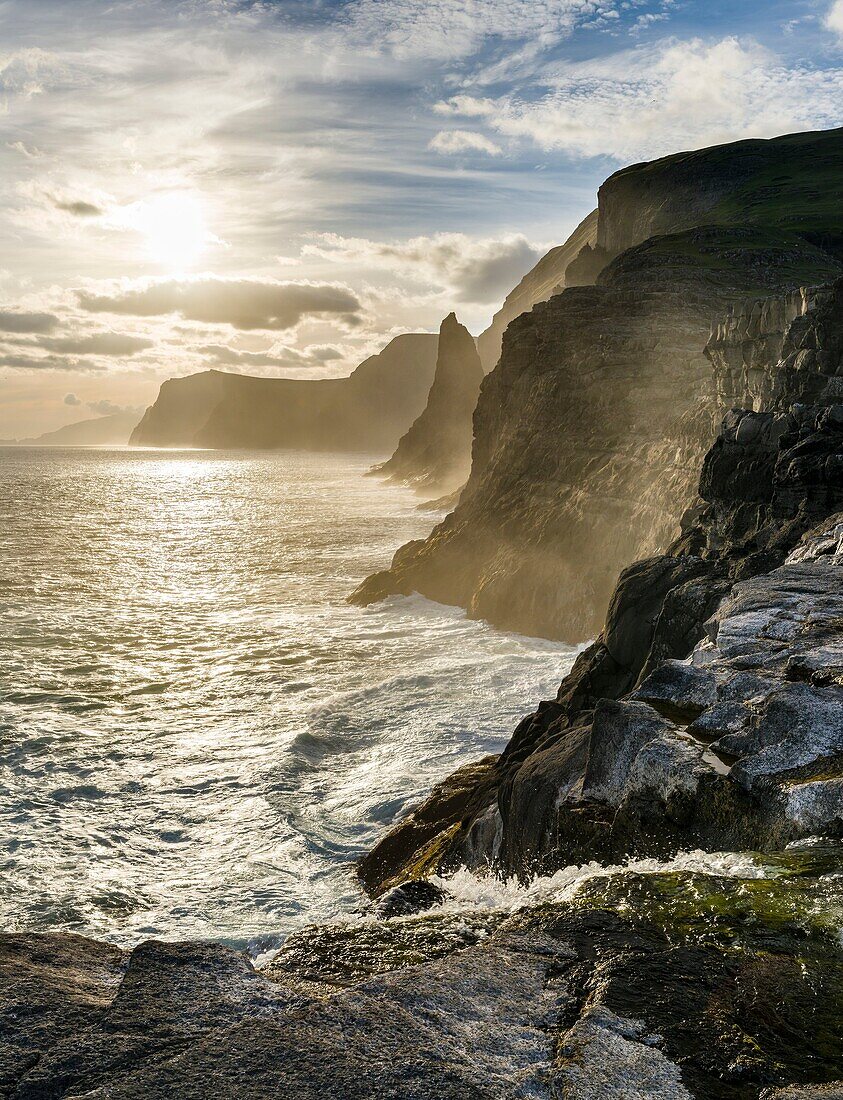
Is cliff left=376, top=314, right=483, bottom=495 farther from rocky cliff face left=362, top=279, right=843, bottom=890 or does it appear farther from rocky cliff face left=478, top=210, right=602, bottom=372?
rocky cliff face left=362, top=279, right=843, bottom=890

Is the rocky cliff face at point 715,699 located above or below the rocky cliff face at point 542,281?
below

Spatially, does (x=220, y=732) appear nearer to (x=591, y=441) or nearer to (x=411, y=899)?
(x=411, y=899)

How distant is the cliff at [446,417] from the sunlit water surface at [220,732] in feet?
239

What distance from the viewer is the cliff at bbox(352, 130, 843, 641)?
31078 millimetres

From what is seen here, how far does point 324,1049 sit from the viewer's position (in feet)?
16.0

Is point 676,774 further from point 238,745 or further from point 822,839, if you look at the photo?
point 238,745

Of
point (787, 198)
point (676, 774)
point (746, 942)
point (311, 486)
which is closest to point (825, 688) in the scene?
point (676, 774)

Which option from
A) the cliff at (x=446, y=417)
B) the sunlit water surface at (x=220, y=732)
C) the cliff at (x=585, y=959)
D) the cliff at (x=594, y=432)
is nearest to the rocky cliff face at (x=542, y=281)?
the cliff at (x=446, y=417)

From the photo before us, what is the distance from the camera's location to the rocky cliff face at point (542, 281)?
11931 cm

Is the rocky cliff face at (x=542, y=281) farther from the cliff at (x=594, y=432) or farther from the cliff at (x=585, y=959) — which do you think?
the cliff at (x=585, y=959)

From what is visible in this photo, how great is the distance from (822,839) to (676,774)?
1449 mm

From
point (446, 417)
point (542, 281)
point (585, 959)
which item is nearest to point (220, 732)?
point (585, 959)

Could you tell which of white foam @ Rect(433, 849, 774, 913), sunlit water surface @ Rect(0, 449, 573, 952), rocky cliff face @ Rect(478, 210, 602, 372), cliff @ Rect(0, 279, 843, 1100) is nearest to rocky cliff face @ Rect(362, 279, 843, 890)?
cliff @ Rect(0, 279, 843, 1100)

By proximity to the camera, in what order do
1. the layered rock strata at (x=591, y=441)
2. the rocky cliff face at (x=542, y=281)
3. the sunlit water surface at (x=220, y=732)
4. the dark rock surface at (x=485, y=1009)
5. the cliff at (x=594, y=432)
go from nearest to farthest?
1. the dark rock surface at (x=485, y=1009)
2. the sunlit water surface at (x=220, y=732)
3. the layered rock strata at (x=591, y=441)
4. the cliff at (x=594, y=432)
5. the rocky cliff face at (x=542, y=281)
